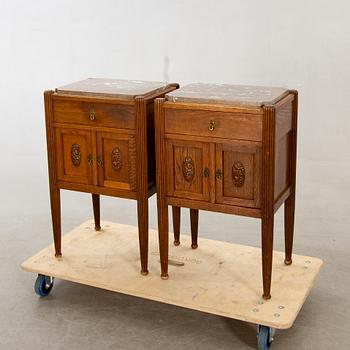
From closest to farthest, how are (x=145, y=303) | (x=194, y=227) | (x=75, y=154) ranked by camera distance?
(x=75, y=154)
(x=145, y=303)
(x=194, y=227)

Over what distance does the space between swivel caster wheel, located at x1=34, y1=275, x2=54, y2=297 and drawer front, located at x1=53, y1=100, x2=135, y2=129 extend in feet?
2.43

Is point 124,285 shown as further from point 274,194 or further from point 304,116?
point 304,116

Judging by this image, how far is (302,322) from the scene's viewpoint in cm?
360

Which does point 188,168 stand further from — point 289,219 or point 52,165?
point 52,165

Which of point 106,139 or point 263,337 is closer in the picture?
point 263,337

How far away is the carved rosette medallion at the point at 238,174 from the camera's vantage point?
331 centimetres

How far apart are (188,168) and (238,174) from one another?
0.71 ft

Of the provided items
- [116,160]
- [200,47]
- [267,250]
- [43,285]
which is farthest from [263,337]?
[200,47]

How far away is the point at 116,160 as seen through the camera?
Answer: 140 inches

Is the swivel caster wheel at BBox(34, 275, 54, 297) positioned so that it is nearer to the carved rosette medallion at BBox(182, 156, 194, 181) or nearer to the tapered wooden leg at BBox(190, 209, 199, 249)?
the tapered wooden leg at BBox(190, 209, 199, 249)

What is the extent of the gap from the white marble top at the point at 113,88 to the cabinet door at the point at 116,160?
0.18m

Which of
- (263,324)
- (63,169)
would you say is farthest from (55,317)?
(263,324)

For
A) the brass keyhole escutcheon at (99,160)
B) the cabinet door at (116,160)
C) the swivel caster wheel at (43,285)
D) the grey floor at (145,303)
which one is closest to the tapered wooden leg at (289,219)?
the grey floor at (145,303)

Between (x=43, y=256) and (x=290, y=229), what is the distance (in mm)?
1147
